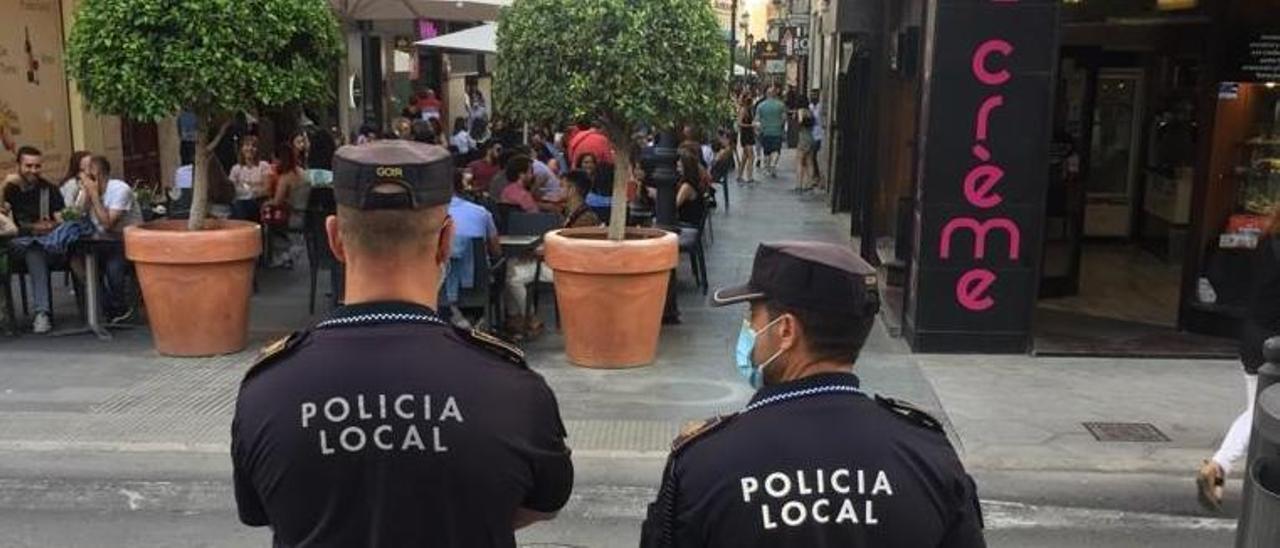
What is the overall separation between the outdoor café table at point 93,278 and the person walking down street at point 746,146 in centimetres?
1483

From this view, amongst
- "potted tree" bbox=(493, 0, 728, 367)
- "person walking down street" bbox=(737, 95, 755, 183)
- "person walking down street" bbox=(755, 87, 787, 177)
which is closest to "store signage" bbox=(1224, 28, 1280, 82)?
"potted tree" bbox=(493, 0, 728, 367)

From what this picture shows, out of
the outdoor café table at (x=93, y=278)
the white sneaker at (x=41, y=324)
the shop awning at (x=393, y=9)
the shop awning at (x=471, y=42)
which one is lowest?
the white sneaker at (x=41, y=324)

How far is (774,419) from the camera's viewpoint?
6.62 feet

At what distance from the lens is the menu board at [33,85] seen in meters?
12.5

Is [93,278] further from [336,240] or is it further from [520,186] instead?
[336,240]

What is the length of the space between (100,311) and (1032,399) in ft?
21.7

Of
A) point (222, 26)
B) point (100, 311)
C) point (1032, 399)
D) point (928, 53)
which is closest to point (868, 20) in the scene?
point (928, 53)

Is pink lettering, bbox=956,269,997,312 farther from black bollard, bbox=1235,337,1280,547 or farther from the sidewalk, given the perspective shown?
black bollard, bbox=1235,337,1280,547

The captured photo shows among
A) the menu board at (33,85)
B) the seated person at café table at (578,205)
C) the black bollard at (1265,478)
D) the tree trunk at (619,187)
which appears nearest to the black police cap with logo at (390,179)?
the black bollard at (1265,478)

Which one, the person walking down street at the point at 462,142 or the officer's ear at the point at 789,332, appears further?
the person walking down street at the point at 462,142

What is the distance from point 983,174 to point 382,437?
6.83m

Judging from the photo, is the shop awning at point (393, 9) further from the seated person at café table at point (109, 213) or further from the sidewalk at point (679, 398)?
the sidewalk at point (679, 398)

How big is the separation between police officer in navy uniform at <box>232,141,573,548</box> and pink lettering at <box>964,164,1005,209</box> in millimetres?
6536

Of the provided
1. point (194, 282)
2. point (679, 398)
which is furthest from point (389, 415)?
point (194, 282)
